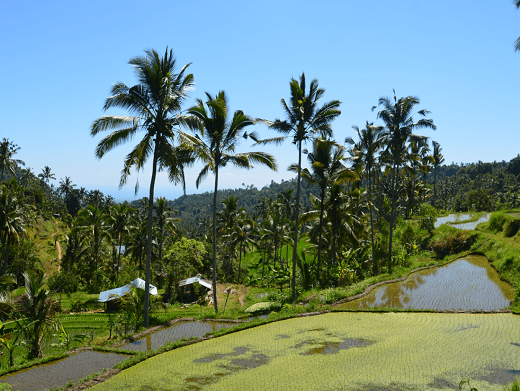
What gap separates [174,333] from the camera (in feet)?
50.4

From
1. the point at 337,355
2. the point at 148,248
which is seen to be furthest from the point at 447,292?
the point at 148,248

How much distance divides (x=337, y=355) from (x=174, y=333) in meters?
7.23

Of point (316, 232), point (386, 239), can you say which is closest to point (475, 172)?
point (386, 239)

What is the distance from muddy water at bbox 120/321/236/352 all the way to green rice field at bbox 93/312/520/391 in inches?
63.2

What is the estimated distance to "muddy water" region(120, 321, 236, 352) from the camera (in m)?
13.7

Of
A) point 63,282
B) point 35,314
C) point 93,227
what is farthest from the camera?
point 93,227

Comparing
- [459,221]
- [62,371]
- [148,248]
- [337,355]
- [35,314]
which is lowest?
[62,371]

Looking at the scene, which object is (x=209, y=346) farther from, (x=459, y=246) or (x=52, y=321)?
(x=459, y=246)

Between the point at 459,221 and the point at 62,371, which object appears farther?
the point at 459,221

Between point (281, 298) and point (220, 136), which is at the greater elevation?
point (220, 136)

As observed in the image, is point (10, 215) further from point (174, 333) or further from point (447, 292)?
point (447, 292)

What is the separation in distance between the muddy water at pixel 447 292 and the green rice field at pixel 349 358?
2691 millimetres

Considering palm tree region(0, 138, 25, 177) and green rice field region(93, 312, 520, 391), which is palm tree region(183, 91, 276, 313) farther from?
palm tree region(0, 138, 25, 177)

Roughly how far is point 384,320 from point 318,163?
35.5ft
